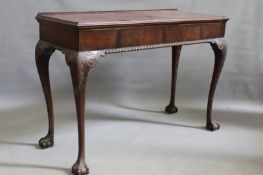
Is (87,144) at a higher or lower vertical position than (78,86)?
lower

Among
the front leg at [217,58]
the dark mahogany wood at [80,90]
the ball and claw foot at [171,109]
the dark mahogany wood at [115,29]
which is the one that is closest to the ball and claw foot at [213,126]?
the front leg at [217,58]

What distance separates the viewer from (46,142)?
6.83 ft

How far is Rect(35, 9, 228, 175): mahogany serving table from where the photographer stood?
1.66 metres

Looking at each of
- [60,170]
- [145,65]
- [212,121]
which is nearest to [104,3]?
[145,65]

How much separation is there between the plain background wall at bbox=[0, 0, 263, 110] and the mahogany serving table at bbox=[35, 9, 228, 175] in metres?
0.74

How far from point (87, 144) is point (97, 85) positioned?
82 centimetres

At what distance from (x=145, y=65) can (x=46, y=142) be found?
3.58ft

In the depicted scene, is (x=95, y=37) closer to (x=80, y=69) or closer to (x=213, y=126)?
(x=80, y=69)

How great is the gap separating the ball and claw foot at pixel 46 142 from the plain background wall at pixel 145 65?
687 mm

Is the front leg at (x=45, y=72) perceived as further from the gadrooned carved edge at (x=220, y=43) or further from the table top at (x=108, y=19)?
the gadrooned carved edge at (x=220, y=43)

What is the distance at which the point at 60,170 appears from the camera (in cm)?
188

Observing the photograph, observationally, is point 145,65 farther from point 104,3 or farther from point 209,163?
point 209,163

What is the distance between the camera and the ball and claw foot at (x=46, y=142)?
2078 millimetres

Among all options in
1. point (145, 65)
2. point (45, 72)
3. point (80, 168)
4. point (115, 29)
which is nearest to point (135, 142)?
point (80, 168)
